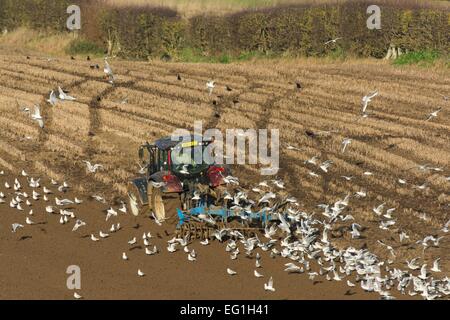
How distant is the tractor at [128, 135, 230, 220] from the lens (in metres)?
21.0

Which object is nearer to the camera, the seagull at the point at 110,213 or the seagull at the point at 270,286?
the seagull at the point at 270,286

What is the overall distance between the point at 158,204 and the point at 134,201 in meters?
1.00

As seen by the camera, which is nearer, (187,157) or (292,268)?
(292,268)

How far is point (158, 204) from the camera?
72.4 feet

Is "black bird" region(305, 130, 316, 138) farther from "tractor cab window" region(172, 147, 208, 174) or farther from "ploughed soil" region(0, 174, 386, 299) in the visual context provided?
"tractor cab window" region(172, 147, 208, 174)

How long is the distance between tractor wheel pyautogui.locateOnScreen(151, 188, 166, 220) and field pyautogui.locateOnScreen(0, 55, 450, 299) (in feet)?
1.05

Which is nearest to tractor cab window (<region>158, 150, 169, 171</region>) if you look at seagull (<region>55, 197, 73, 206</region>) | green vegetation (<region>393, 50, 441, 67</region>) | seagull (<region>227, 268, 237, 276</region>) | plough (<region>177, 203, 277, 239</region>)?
plough (<region>177, 203, 277, 239</region>)

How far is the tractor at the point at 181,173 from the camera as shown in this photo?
21047 millimetres

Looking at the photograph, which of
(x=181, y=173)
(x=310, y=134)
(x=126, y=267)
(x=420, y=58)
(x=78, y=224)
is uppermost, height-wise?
(x=420, y=58)

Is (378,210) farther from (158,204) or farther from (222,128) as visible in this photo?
(222,128)

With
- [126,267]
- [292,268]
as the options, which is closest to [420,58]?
[292,268]

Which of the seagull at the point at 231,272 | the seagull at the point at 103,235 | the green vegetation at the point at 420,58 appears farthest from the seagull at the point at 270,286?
the green vegetation at the point at 420,58

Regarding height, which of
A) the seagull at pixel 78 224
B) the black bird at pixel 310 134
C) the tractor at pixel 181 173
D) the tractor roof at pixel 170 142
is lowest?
the seagull at pixel 78 224

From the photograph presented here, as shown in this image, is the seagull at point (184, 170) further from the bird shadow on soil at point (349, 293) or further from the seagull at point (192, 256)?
the bird shadow on soil at point (349, 293)
